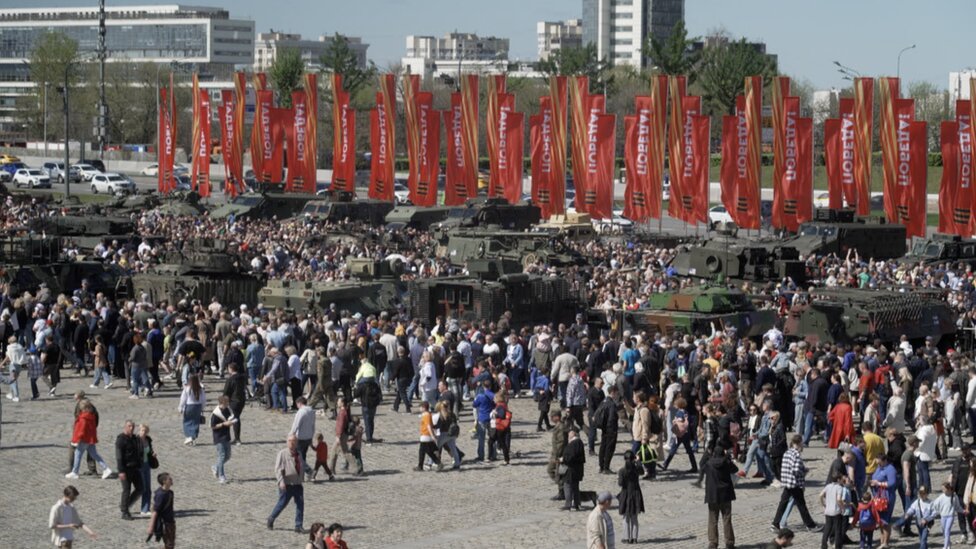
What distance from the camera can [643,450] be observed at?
23.8 m

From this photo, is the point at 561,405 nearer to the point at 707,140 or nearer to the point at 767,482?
the point at 767,482

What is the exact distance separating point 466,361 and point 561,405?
247cm

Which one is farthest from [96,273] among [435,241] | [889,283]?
[889,283]

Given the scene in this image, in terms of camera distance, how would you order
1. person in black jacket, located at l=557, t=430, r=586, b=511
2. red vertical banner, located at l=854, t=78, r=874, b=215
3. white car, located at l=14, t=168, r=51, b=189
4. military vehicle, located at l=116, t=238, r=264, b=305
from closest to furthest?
person in black jacket, located at l=557, t=430, r=586, b=511 < military vehicle, located at l=116, t=238, r=264, b=305 < red vertical banner, located at l=854, t=78, r=874, b=215 < white car, located at l=14, t=168, r=51, b=189

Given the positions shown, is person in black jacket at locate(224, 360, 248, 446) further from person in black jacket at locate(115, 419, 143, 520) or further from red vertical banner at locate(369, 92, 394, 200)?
red vertical banner at locate(369, 92, 394, 200)

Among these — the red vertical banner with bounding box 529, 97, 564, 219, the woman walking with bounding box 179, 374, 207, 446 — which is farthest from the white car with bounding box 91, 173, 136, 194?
the woman walking with bounding box 179, 374, 207, 446

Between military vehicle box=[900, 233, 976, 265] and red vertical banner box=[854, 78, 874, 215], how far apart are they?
2.46 meters

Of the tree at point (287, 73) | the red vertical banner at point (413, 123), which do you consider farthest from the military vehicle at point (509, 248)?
the tree at point (287, 73)

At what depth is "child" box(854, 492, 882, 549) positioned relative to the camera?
20.2 meters

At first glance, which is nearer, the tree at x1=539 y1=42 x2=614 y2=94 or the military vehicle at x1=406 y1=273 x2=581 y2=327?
the military vehicle at x1=406 y1=273 x2=581 y2=327

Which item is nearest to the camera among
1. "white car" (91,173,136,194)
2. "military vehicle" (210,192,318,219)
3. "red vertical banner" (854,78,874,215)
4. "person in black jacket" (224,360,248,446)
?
"person in black jacket" (224,360,248,446)

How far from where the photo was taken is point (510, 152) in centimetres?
5219

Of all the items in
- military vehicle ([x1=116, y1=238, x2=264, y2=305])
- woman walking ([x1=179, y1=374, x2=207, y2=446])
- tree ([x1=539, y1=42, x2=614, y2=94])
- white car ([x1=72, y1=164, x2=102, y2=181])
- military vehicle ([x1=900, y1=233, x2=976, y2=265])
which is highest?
tree ([x1=539, y1=42, x2=614, y2=94])

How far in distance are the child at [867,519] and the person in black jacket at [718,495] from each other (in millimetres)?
1559
